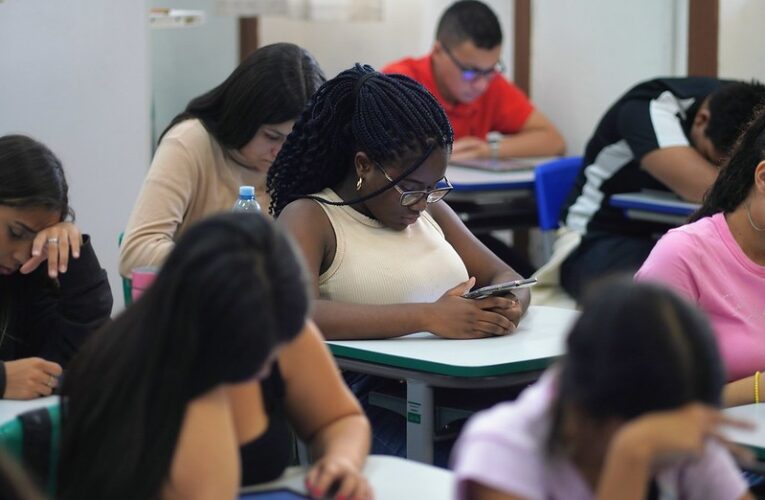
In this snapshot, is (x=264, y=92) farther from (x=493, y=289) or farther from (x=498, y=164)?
(x=498, y=164)

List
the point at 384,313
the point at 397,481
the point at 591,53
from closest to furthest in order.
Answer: the point at 397,481, the point at 384,313, the point at 591,53

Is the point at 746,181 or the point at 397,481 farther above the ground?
the point at 746,181

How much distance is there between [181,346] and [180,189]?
175cm

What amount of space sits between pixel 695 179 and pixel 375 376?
1678 millimetres

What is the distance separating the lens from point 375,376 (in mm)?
2475

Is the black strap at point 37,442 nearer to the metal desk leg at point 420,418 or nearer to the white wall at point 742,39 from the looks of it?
the metal desk leg at point 420,418

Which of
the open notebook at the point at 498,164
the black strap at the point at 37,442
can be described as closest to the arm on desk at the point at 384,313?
the black strap at the point at 37,442

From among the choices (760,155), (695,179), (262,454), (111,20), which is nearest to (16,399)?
(262,454)

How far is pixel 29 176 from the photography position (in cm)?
232

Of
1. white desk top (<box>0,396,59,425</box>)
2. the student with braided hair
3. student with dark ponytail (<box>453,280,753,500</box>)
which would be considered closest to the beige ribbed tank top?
the student with braided hair

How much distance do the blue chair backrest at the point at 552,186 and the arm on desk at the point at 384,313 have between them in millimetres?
1700

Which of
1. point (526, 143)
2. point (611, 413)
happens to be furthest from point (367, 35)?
point (611, 413)

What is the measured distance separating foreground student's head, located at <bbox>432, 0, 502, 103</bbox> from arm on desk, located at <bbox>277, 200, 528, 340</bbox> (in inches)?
104

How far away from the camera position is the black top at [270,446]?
161cm
